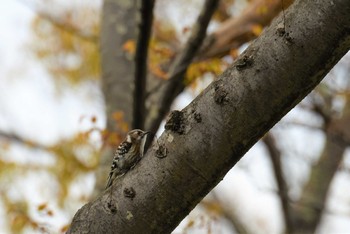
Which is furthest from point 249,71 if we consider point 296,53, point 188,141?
point 188,141

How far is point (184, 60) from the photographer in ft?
17.9

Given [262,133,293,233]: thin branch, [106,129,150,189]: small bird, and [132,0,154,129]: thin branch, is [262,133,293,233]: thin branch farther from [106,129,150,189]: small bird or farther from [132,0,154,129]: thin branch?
[106,129,150,189]: small bird

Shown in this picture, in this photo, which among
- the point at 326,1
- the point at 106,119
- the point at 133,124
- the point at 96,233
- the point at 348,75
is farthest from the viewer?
the point at 348,75

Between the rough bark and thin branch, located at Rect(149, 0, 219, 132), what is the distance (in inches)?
96.9

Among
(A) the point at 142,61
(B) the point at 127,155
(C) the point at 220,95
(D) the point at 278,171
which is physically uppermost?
(D) the point at 278,171

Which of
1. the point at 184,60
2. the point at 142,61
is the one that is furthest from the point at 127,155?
the point at 184,60

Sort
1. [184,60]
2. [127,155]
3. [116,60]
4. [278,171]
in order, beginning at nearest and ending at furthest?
[127,155]
[184,60]
[116,60]
[278,171]

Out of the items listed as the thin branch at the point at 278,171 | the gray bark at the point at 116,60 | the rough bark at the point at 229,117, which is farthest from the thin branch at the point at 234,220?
the rough bark at the point at 229,117

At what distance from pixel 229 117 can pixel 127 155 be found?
1.48 metres

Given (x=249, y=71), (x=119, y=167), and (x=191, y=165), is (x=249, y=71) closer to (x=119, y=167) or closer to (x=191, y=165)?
(x=191, y=165)

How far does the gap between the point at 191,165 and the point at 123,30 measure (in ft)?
17.4

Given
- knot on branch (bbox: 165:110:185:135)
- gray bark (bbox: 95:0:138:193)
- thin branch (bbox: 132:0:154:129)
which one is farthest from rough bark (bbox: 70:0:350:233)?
gray bark (bbox: 95:0:138:193)

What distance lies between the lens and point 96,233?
2.85m

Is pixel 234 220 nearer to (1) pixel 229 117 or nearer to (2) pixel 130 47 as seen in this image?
(2) pixel 130 47
